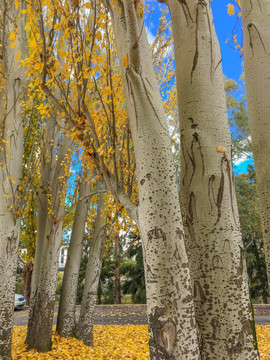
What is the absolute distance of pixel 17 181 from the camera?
4711mm

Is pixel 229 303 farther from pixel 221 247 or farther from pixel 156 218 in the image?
pixel 156 218

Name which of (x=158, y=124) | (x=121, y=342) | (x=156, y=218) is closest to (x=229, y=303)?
(x=156, y=218)

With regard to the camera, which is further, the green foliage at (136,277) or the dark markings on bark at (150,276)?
the green foliage at (136,277)

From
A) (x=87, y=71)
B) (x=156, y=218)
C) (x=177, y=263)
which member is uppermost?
(x=87, y=71)

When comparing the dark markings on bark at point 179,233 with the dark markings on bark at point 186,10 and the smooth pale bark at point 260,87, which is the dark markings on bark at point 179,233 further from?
the dark markings on bark at point 186,10

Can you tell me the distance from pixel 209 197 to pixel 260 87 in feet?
2.88

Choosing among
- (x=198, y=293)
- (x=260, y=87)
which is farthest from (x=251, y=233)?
(x=198, y=293)

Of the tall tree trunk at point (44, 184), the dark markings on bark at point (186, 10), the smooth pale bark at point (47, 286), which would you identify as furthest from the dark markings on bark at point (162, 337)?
the tall tree trunk at point (44, 184)

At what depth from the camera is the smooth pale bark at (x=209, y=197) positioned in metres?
1.59

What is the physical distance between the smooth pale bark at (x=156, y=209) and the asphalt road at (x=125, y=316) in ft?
30.5

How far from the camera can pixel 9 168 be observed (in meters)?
4.58

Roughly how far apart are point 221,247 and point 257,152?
0.73 m

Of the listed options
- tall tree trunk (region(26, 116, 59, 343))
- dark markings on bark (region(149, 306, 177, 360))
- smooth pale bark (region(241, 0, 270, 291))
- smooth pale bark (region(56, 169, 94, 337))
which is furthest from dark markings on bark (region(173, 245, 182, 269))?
tall tree trunk (region(26, 116, 59, 343))

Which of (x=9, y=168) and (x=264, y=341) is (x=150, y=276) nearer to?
(x=9, y=168)
